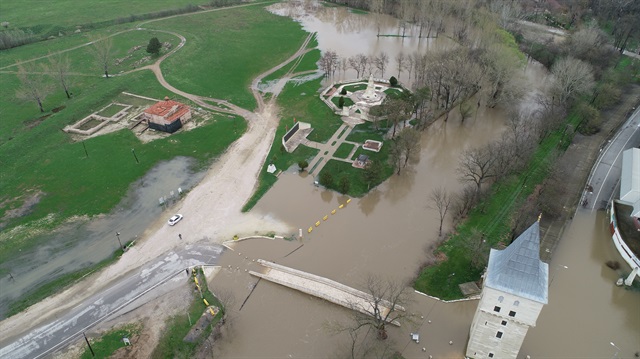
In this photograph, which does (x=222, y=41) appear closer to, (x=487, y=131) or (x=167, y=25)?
(x=167, y=25)

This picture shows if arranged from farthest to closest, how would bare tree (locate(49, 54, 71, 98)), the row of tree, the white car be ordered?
bare tree (locate(49, 54, 71, 98)), the row of tree, the white car

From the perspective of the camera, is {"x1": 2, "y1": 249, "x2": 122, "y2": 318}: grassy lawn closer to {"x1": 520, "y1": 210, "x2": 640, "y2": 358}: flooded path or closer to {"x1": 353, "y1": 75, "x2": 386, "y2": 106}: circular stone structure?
{"x1": 520, "y1": 210, "x2": 640, "y2": 358}: flooded path

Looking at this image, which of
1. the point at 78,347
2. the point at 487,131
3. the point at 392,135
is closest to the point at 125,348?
the point at 78,347

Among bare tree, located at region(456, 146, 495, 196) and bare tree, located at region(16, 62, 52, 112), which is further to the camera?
bare tree, located at region(16, 62, 52, 112)

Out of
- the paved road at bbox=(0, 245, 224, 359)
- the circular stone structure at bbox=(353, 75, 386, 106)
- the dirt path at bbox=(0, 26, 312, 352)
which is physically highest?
the circular stone structure at bbox=(353, 75, 386, 106)

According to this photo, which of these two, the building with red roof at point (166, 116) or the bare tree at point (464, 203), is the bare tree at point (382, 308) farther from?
the building with red roof at point (166, 116)

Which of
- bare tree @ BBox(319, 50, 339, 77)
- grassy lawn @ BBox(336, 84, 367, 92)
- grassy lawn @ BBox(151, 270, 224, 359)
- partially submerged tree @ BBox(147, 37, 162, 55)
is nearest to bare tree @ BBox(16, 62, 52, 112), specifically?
partially submerged tree @ BBox(147, 37, 162, 55)

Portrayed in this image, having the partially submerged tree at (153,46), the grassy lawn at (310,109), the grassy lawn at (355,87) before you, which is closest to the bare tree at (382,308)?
the grassy lawn at (310,109)
